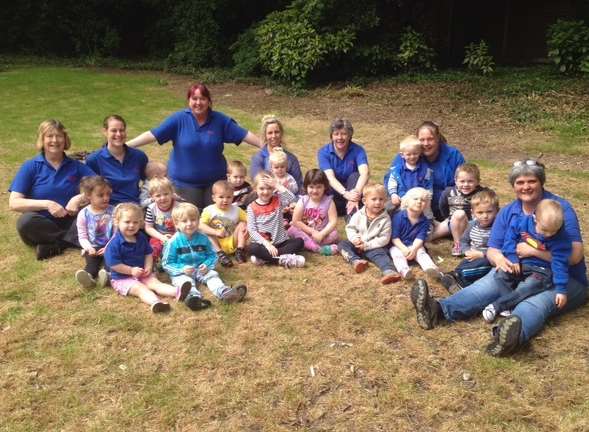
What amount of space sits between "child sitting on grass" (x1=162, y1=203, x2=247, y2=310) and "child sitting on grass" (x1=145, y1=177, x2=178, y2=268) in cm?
32

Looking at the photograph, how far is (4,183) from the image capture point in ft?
22.6

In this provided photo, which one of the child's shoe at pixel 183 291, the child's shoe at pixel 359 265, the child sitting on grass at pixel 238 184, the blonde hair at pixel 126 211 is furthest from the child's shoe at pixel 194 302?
the child sitting on grass at pixel 238 184

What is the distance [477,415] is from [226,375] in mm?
1345

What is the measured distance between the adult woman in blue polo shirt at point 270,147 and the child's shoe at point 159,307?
2.03 m

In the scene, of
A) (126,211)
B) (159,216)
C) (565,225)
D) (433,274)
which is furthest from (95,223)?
(565,225)

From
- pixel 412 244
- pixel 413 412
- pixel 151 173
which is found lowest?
pixel 413 412

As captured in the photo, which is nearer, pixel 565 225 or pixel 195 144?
pixel 565 225

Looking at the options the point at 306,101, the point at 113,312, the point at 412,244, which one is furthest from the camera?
the point at 306,101

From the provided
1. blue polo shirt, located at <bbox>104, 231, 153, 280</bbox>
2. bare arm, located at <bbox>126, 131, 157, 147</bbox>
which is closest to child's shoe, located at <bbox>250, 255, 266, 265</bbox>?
blue polo shirt, located at <bbox>104, 231, 153, 280</bbox>

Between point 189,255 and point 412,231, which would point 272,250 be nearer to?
point 189,255

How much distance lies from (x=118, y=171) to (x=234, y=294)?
71.0 inches

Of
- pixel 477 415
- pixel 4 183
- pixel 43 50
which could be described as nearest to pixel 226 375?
pixel 477 415

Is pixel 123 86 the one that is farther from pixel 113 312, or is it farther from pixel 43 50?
pixel 113 312

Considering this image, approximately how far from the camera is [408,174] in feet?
17.4
